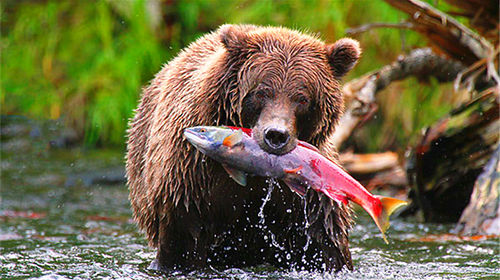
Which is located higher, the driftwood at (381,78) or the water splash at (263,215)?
the driftwood at (381,78)

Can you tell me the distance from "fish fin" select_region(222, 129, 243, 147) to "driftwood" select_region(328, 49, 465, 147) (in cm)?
346

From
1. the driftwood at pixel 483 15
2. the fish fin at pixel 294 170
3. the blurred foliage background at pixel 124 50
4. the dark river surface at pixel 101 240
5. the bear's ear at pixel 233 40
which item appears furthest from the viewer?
the blurred foliage background at pixel 124 50

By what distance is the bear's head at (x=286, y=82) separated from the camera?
4.36 m

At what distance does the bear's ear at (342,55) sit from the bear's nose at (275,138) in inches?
32.2

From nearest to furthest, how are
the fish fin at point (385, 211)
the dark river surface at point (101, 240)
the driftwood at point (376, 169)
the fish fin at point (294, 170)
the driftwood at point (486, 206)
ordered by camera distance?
the fish fin at point (385, 211), the fish fin at point (294, 170), the dark river surface at point (101, 240), the driftwood at point (486, 206), the driftwood at point (376, 169)

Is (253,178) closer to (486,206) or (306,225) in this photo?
(306,225)

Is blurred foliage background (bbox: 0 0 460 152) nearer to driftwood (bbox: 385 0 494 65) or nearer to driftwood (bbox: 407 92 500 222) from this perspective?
driftwood (bbox: 385 0 494 65)

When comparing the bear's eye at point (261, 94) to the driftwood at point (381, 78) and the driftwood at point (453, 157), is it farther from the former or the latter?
the driftwood at point (453, 157)

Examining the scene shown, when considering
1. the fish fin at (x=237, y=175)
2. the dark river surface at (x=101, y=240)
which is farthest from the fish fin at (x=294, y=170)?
the dark river surface at (x=101, y=240)

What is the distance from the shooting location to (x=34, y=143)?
37.7 ft

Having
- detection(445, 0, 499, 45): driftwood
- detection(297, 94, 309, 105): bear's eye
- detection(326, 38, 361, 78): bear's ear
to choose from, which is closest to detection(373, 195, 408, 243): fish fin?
detection(297, 94, 309, 105): bear's eye

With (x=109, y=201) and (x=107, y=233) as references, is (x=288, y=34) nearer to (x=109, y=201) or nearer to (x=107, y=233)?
A: (x=107, y=233)

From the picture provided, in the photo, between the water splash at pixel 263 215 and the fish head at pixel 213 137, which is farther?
the water splash at pixel 263 215

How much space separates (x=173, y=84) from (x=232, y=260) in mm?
1311
